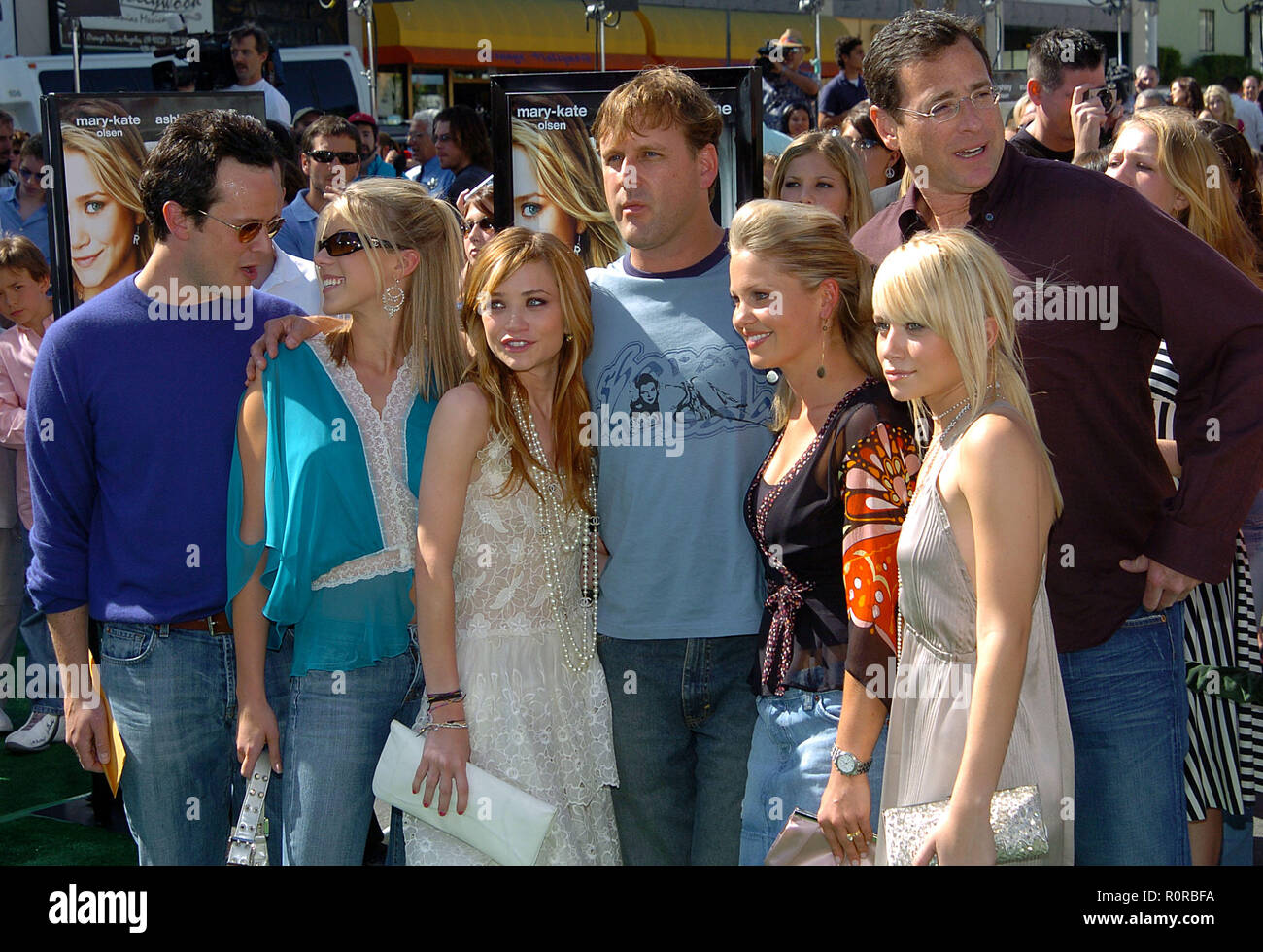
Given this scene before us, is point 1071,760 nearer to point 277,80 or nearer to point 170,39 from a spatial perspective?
point 277,80

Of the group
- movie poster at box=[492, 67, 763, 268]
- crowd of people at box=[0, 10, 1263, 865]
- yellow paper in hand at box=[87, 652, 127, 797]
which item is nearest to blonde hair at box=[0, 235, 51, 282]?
movie poster at box=[492, 67, 763, 268]

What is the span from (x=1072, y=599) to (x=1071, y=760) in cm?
39

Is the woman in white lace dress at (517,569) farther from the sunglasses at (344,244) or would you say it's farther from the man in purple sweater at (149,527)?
the man in purple sweater at (149,527)

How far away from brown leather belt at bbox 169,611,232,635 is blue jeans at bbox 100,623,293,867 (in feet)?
0.04

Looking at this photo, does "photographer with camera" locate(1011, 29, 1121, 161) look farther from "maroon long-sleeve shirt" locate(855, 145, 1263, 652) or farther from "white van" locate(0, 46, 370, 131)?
"white van" locate(0, 46, 370, 131)

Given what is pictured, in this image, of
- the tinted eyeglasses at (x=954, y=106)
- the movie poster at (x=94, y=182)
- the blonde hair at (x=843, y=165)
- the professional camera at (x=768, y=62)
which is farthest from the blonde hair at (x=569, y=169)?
the professional camera at (x=768, y=62)

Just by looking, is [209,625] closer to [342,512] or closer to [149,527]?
[149,527]

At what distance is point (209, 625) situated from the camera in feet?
10.1

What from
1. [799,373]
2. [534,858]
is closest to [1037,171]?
[799,373]

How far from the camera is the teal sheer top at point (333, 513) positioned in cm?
290

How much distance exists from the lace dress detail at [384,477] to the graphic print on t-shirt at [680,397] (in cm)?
47

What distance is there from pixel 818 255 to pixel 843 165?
7.17ft

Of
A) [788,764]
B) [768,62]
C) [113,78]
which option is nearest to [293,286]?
[788,764]

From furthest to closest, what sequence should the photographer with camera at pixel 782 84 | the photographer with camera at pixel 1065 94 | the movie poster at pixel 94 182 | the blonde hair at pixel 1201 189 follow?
the photographer with camera at pixel 782 84
the movie poster at pixel 94 182
the photographer with camera at pixel 1065 94
the blonde hair at pixel 1201 189
